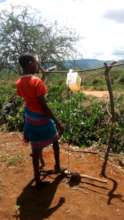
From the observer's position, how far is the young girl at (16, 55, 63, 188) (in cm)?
520

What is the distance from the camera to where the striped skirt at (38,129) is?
17.7ft

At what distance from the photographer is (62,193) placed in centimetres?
549

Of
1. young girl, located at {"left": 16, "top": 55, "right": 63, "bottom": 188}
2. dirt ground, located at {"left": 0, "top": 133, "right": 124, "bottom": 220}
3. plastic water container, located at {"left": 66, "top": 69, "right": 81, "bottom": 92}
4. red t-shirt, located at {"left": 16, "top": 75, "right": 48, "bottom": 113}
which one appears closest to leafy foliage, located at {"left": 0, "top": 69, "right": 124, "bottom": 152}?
dirt ground, located at {"left": 0, "top": 133, "right": 124, "bottom": 220}

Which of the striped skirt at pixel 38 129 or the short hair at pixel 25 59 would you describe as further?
the striped skirt at pixel 38 129

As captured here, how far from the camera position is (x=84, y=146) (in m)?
7.45

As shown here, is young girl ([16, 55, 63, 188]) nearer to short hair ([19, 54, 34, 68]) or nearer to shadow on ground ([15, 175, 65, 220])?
short hair ([19, 54, 34, 68])

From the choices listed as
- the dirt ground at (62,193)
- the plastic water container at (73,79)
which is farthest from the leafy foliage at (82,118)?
the plastic water container at (73,79)

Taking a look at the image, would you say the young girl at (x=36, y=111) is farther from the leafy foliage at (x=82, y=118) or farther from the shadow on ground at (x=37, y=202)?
the leafy foliage at (x=82, y=118)

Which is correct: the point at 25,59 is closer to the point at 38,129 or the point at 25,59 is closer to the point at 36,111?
the point at 36,111

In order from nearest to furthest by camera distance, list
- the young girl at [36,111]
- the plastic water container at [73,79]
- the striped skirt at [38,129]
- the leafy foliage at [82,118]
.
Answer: the young girl at [36,111], the striped skirt at [38,129], the plastic water container at [73,79], the leafy foliage at [82,118]

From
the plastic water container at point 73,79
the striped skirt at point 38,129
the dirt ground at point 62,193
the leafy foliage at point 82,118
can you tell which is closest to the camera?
the dirt ground at point 62,193

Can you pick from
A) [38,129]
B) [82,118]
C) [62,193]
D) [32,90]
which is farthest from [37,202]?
[82,118]

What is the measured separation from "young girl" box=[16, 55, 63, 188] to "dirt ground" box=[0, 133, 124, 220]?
27 centimetres

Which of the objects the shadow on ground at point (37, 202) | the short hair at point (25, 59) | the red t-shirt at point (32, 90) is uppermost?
the short hair at point (25, 59)
